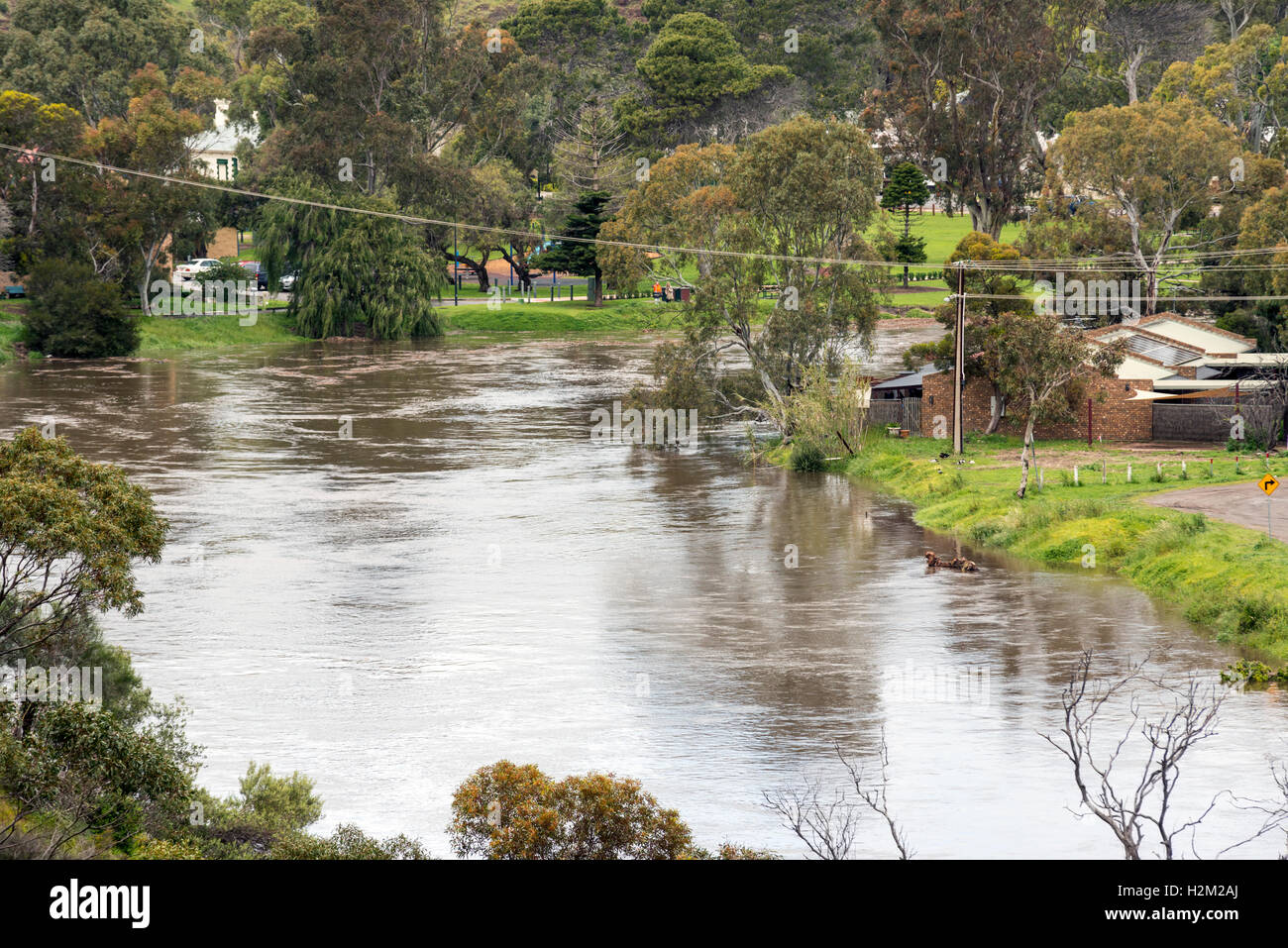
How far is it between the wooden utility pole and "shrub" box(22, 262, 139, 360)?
5367cm

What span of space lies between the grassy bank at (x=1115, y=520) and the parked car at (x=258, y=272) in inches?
2549

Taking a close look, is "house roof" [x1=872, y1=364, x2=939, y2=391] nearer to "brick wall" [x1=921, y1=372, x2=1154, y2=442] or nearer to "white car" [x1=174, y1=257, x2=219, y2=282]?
"brick wall" [x1=921, y1=372, x2=1154, y2=442]

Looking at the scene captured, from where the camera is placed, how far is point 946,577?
40375mm

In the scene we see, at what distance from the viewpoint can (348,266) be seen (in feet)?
329

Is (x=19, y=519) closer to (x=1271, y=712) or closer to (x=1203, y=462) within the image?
(x=1271, y=712)

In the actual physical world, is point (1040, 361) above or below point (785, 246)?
below

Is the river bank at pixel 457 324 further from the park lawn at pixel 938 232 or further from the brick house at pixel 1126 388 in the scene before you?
the brick house at pixel 1126 388

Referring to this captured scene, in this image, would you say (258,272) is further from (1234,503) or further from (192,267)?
(1234,503)

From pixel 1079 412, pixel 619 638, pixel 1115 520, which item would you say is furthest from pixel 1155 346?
pixel 619 638

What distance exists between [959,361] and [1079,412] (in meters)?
7.20

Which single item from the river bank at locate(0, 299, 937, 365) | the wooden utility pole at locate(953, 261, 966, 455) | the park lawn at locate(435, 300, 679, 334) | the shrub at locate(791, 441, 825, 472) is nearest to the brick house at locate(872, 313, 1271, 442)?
the wooden utility pole at locate(953, 261, 966, 455)

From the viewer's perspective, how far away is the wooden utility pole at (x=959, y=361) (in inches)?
2133

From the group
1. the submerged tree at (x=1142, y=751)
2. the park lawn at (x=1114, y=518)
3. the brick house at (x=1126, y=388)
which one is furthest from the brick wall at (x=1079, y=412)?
the submerged tree at (x=1142, y=751)
